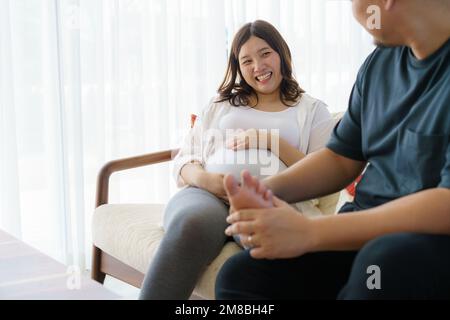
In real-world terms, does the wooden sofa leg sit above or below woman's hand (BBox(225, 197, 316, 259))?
below

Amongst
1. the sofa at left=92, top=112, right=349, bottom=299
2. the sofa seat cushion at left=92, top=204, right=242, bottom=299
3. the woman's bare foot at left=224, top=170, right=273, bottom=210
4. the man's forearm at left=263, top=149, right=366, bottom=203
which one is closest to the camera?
the woman's bare foot at left=224, top=170, right=273, bottom=210

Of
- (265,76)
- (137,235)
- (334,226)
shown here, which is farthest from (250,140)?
(334,226)

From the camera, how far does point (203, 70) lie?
2984mm

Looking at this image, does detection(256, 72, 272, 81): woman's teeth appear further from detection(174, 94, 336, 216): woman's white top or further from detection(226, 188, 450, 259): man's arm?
detection(226, 188, 450, 259): man's arm

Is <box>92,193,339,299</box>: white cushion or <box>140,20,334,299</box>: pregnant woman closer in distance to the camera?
<box>92,193,339,299</box>: white cushion

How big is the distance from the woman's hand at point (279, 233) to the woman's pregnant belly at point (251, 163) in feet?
2.41

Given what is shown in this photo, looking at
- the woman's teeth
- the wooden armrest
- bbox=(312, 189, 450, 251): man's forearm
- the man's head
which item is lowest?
the wooden armrest

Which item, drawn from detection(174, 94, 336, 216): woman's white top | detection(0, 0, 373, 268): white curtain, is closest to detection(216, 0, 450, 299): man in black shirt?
detection(174, 94, 336, 216): woman's white top

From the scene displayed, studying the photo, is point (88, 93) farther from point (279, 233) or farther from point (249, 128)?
point (279, 233)

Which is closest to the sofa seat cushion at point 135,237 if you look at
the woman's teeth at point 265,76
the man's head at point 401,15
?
the woman's teeth at point 265,76

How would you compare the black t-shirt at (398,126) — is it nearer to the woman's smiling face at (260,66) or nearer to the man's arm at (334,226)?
the man's arm at (334,226)

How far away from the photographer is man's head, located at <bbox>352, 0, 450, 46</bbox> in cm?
118

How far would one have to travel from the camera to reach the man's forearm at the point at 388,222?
1.04 meters
